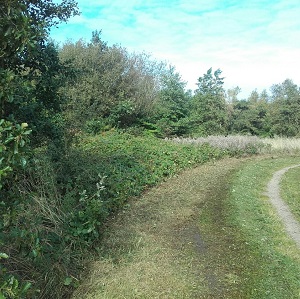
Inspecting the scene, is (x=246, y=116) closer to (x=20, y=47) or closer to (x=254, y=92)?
(x=254, y=92)

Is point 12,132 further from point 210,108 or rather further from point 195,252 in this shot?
point 210,108

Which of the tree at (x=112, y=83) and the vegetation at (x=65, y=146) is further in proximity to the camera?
the tree at (x=112, y=83)

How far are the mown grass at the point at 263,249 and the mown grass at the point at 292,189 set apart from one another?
1.90 ft

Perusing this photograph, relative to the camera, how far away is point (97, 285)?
14.6 feet

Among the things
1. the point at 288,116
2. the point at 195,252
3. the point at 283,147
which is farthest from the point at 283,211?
the point at 288,116

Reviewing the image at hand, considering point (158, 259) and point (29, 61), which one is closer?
point (158, 259)

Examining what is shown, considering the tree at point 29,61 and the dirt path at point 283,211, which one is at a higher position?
the tree at point 29,61

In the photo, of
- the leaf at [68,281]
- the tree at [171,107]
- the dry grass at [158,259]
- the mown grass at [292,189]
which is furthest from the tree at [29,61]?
the tree at [171,107]

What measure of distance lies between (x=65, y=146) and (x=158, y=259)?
4.15 meters

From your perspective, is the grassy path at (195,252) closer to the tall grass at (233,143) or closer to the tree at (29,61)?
the tree at (29,61)

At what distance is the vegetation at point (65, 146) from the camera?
10.4 ft

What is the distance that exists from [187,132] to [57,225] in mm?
21196

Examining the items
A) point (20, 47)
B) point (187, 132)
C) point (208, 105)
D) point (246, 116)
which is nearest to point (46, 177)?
point (20, 47)

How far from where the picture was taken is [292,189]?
10.7 m
